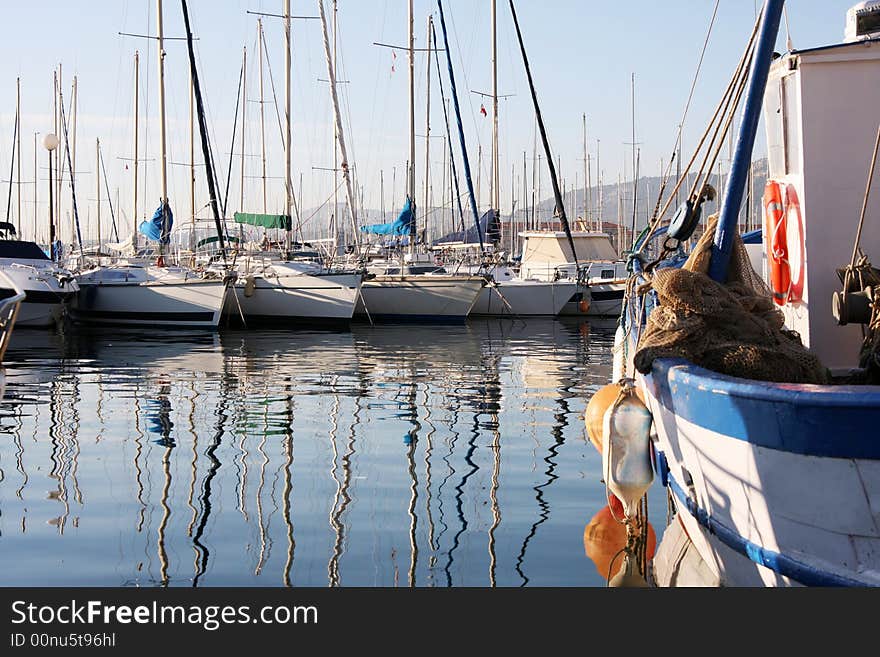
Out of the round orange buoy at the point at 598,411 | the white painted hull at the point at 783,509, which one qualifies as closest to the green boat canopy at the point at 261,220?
→ the round orange buoy at the point at 598,411

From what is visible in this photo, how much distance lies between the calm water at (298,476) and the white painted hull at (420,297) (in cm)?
1234

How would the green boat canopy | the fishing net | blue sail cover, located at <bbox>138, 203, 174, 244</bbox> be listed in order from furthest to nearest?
1. the green boat canopy
2. blue sail cover, located at <bbox>138, 203, 174, 244</bbox>
3. the fishing net

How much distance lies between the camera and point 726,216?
7156 mm

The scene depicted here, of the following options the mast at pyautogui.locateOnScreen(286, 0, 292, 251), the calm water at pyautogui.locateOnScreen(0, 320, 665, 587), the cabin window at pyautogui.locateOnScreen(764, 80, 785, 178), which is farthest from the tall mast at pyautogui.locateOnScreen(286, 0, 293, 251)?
the cabin window at pyautogui.locateOnScreen(764, 80, 785, 178)

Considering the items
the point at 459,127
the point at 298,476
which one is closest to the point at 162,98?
the point at 459,127

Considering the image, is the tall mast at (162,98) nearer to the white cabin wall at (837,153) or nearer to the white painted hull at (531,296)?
the white painted hull at (531,296)

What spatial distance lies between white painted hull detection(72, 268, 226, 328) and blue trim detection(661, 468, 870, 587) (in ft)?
78.8

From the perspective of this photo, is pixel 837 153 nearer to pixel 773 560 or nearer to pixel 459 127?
pixel 773 560

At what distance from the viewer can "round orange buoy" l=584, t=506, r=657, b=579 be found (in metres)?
7.07

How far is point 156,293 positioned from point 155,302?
239 mm

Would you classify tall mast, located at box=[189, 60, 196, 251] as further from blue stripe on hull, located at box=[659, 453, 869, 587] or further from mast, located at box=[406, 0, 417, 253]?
blue stripe on hull, located at box=[659, 453, 869, 587]

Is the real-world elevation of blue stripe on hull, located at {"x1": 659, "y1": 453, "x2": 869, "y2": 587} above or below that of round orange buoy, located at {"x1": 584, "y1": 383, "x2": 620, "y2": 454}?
below
